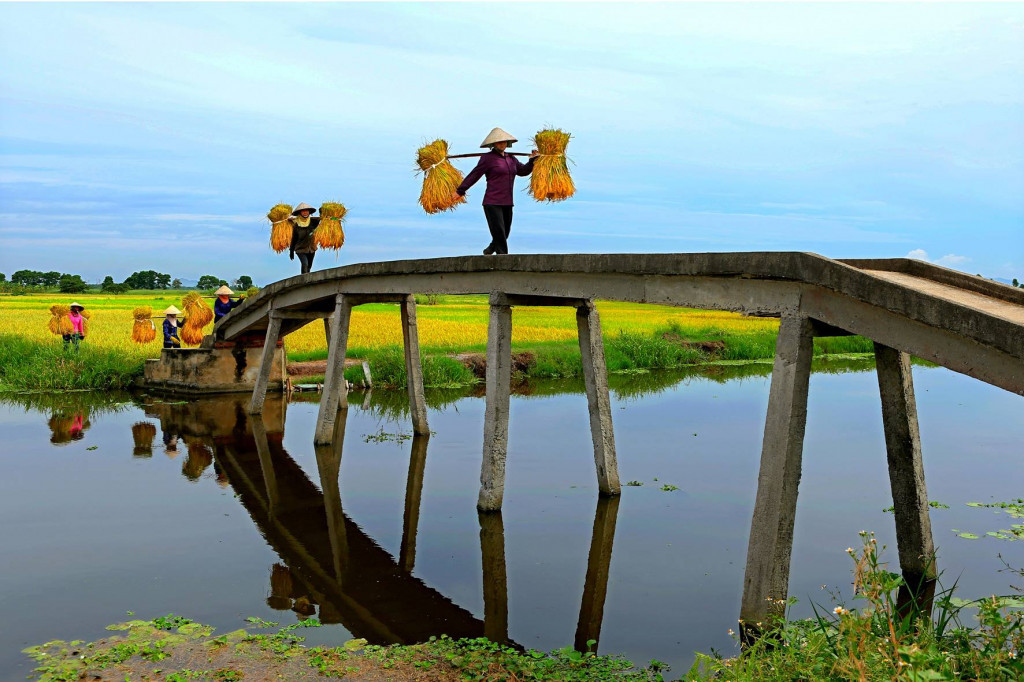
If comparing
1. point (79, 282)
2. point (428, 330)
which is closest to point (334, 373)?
point (428, 330)

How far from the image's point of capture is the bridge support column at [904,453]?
6.59m

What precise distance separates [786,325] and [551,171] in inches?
168

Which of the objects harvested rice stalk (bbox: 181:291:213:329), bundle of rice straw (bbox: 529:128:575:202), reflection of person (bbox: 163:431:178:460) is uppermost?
bundle of rice straw (bbox: 529:128:575:202)

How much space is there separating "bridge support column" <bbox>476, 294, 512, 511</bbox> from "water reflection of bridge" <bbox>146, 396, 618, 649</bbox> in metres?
0.31

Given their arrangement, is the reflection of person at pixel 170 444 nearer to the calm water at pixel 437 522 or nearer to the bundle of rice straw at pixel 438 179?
the calm water at pixel 437 522

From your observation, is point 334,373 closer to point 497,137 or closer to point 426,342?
point 497,137

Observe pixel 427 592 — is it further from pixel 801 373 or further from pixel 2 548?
pixel 2 548

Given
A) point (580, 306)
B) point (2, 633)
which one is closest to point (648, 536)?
point (580, 306)

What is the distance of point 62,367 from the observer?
19141 millimetres

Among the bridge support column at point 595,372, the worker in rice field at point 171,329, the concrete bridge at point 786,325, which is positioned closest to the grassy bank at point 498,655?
the concrete bridge at point 786,325

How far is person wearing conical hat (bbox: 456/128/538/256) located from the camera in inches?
365

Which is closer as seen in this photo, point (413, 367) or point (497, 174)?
point (497, 174)

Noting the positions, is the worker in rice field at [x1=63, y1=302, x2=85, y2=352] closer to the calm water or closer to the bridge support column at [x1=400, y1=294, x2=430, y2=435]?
the calm water

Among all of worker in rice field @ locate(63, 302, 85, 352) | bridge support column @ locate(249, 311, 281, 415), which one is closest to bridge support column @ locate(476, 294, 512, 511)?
bridge support column @ locate(249, 311, 281, 415)
